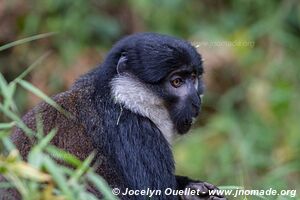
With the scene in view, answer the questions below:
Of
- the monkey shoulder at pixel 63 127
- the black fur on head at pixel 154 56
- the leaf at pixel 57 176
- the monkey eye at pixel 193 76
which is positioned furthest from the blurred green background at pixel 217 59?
the leaf at pixel 57 176

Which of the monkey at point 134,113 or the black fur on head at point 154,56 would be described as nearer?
the monkey at point 134,113

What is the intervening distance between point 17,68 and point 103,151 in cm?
388

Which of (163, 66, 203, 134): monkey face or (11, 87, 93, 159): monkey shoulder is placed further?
(163, 66, 203, 134): monkey face

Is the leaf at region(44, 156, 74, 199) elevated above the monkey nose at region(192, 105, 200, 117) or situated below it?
below

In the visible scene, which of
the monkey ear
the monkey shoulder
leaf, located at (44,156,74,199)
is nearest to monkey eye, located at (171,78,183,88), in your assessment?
the monkey ear

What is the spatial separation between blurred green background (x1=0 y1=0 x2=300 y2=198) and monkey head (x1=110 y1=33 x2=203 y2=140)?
93.3 inches

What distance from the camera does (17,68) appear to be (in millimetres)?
8133

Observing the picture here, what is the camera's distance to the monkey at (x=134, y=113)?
14.4ft

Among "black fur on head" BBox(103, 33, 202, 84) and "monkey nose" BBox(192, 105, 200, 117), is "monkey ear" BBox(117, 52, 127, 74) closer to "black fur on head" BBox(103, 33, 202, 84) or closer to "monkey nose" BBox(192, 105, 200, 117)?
"black fur on head" BBox(103, 33, 202, 84)

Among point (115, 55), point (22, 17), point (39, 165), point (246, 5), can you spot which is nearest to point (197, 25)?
point (246, 5)

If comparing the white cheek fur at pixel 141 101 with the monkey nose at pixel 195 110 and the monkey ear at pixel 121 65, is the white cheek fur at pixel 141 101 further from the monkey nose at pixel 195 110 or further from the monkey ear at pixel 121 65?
the monkey nose at pixel 195 110

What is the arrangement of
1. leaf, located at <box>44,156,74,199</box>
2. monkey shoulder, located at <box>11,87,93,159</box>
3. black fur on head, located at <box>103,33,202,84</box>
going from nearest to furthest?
leaf, located at <box>44,156,74,199</box> < monkey shoulder, located at <box>11,87,93,159</box> < black fur on head, located at <box>103,33,202,84</box>

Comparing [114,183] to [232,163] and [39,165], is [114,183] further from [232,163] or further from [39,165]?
[232,163]

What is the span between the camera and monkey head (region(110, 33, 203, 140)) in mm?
4562
